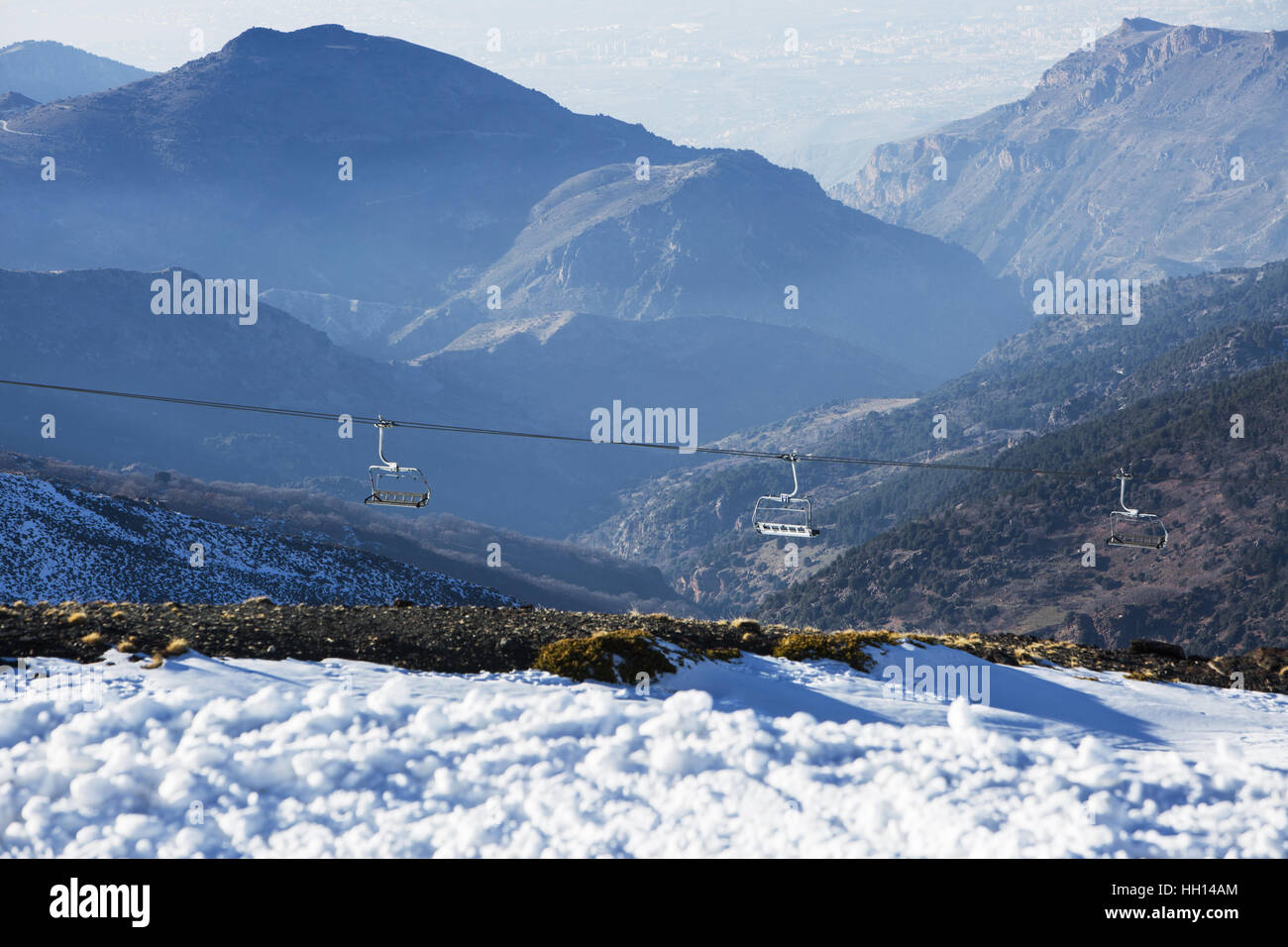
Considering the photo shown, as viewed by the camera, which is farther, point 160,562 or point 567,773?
point 160,562

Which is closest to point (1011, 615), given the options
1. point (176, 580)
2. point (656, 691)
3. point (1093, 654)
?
point (176, 580)

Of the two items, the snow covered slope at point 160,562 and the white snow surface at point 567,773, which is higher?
the white snow surface at point 567,773

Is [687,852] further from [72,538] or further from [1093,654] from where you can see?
[72,538]

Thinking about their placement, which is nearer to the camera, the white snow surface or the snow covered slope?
the white snow surface
